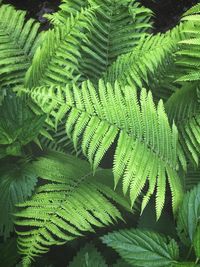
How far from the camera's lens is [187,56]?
1966 millimetres

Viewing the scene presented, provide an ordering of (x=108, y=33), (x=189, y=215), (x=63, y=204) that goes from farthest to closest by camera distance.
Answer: (x=108, y=33) → (x=63, y=204) → (x=189, y=215)

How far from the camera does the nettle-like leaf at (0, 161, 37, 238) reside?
5.41 ft

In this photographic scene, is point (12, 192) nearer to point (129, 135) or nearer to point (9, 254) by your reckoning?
point (9, 254)

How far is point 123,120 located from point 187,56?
613mm

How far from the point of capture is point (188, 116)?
6.07 feet

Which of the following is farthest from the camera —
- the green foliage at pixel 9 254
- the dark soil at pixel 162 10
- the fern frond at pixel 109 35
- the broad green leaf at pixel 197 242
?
the dark soil at pixel 162 10

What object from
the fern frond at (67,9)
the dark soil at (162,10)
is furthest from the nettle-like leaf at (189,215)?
the dark soil at (162,10)

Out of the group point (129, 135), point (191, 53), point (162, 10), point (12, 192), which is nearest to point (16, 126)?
point (12, 192)

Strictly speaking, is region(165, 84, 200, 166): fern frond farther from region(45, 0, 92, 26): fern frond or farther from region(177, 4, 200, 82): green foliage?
region(45, 0, 92, 26): fern frond

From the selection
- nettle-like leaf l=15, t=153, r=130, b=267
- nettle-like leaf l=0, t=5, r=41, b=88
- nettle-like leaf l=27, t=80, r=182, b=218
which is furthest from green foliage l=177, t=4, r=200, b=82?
nettle-like leaf l=0, t=5, r=41, b=88

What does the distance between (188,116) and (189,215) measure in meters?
0.54

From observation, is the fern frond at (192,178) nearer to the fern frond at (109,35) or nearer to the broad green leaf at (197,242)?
the broad green leaf at (197,242)

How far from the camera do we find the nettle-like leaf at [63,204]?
1.53m

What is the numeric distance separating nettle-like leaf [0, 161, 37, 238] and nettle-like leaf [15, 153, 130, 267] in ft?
0.13
